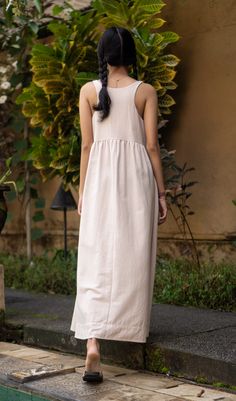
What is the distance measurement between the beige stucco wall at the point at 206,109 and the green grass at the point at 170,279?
0.45 meters

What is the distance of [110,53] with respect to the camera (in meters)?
4.14

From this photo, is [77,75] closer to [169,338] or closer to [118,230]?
[118,230]

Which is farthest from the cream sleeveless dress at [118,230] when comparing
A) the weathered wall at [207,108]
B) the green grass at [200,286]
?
the weathered wall at [207,108]

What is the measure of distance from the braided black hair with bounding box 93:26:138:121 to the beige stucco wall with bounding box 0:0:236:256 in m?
2.26

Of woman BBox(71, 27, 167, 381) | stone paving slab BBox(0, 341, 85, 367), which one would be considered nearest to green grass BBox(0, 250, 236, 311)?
stone paving slab BBox(0, 341, 85, 367)

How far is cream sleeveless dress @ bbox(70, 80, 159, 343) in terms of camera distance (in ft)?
13.4

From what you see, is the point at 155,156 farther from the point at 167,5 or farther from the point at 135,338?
the point at 167,5

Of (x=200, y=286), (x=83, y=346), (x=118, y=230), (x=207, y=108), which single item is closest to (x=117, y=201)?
(x=118, y=230)

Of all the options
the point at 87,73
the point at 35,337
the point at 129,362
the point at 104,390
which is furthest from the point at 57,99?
the point at 104,390

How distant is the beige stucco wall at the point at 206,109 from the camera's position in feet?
20.7

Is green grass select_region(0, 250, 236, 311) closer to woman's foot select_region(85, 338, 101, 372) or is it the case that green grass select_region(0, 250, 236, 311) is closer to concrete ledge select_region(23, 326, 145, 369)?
concrete ledge select_region(23, 326, 145, 369)

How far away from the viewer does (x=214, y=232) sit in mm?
6438

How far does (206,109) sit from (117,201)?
259 centimetres

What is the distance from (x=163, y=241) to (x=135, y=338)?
2.88 metres
